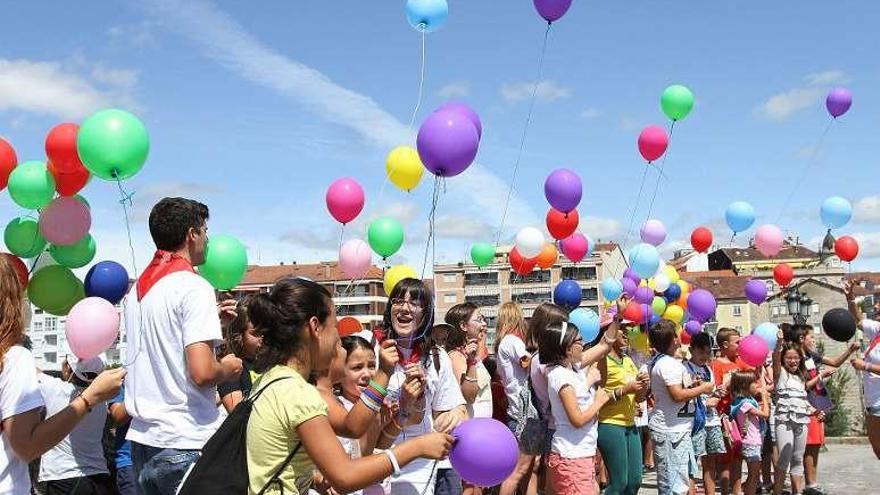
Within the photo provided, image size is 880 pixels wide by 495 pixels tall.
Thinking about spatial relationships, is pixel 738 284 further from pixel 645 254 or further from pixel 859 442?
pixel 645 254

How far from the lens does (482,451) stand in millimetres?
3012

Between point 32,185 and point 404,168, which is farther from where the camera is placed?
point 404,168

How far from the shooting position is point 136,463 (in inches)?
139

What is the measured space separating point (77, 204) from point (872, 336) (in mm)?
6982

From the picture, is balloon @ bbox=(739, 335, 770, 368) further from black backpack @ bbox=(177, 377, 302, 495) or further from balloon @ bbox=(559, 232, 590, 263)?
black backpack @ bbox=(177, 377, 302, 495)

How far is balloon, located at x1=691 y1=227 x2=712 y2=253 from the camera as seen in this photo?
1145cm

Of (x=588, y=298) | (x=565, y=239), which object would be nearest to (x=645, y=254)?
(x=565, y=239)

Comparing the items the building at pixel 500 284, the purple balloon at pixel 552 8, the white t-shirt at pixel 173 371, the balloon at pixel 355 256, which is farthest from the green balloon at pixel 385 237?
the building at pixel 500 284

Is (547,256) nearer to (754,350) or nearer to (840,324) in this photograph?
(754,350)

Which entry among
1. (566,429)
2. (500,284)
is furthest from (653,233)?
(500,284)

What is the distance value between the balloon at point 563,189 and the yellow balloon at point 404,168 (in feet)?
4.78

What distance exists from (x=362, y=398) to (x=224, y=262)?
141 inches

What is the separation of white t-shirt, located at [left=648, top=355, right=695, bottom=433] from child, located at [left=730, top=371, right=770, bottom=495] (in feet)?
4.96

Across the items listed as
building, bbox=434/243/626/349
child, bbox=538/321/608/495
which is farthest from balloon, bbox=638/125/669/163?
building, bbox=434/243/626/349
